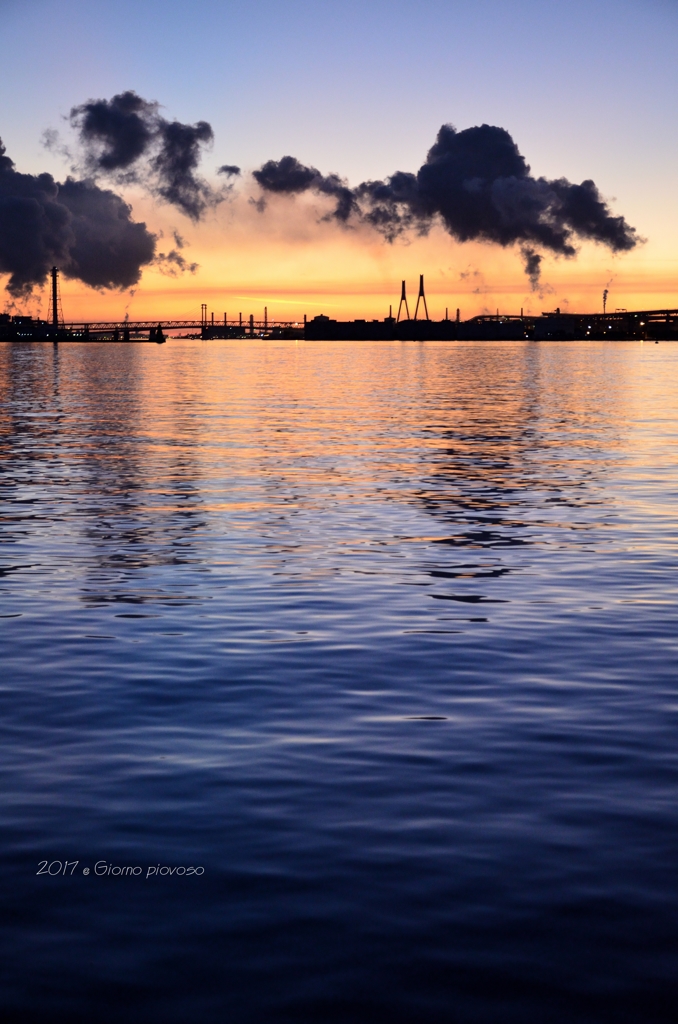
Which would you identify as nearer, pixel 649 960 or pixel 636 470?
pixel 649 960

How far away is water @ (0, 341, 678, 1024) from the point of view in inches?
235

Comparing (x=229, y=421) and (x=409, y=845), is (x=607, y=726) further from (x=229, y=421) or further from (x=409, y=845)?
(x=229, y=421)

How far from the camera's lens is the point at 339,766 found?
898cm

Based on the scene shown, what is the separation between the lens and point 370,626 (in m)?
14.0

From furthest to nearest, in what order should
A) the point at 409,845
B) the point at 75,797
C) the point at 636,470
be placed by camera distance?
the point at 636,470 → the point at 75,797 → the point at 409,845

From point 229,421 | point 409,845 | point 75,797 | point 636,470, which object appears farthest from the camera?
point 229,421

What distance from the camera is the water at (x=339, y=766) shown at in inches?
235

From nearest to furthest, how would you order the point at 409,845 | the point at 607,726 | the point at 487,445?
the point at 409,845, the point at 607,726, the point at 487,445

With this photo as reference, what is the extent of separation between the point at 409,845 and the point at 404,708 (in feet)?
10.2

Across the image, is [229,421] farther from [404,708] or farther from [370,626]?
[404,708]

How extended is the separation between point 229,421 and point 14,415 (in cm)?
1059

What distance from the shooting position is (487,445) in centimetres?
4091

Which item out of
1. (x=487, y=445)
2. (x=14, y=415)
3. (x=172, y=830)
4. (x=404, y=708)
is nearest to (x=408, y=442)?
(x=487, y=445)

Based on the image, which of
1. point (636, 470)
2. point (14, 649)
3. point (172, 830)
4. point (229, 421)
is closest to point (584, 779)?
point (172, 830)
